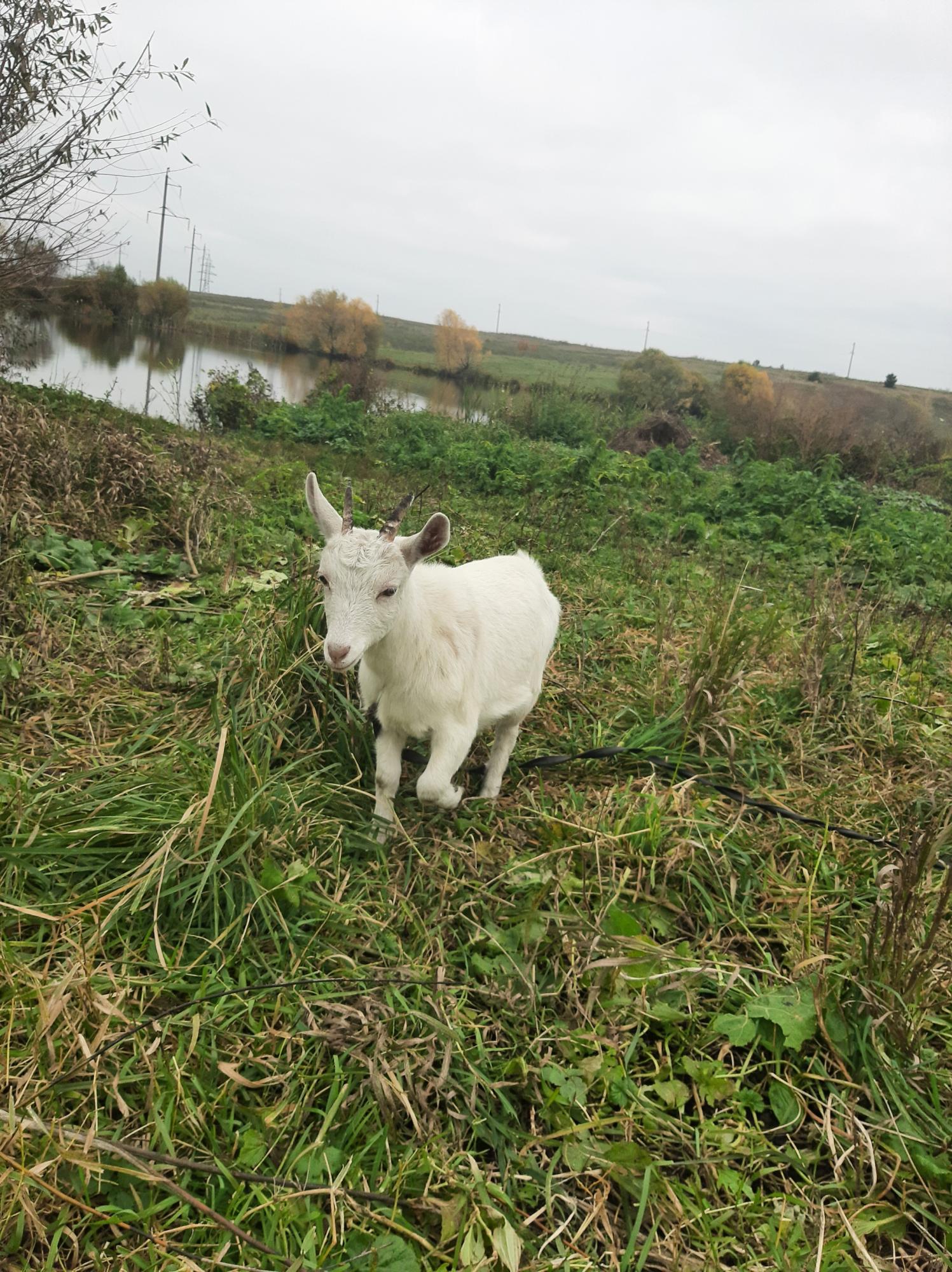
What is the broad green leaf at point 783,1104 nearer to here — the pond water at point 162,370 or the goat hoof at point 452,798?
the goat hoof at point 452,798

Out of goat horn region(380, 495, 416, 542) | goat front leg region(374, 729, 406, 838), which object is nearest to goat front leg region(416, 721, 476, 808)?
goat front leg region(374, 729, 406, 838)

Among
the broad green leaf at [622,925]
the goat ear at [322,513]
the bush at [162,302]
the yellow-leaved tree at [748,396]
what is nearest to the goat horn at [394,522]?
the goat ear at [322,513]

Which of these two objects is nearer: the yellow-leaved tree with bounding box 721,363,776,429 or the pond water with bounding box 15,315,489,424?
the pond water with bounding box 15,315,489,424

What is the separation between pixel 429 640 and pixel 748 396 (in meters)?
18.9

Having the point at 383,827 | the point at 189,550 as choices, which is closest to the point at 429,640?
the point at 383,827

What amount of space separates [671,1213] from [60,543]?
202 inches

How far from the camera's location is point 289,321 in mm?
31812

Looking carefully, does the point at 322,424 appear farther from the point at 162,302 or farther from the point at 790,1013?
the point at 162,302

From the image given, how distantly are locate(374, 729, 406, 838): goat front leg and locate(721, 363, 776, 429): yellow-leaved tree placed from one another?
1670 centimetres

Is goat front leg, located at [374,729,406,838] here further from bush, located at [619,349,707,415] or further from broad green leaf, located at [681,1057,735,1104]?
bush, located at [619,349,707,415]

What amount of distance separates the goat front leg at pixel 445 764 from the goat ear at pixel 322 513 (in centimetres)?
98

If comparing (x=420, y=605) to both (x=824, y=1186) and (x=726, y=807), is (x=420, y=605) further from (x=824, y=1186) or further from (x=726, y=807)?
(x=824, y=1186)

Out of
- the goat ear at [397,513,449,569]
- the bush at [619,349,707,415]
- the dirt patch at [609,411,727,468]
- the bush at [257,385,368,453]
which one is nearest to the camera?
the goat ear at [397,513,449,569]

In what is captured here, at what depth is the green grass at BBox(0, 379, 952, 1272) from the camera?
6.32 ft
